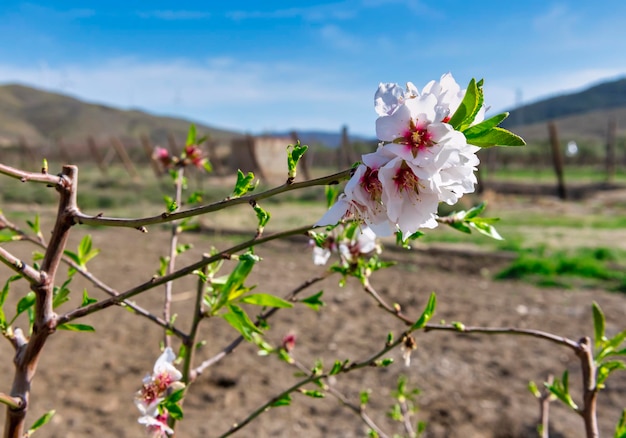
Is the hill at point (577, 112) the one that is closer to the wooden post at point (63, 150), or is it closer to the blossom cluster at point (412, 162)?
the wooden post at point (63, 150)

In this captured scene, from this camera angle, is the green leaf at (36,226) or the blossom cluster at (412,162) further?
the green leaf at (36,226)

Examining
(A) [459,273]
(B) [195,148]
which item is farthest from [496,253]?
(B) [195,148]

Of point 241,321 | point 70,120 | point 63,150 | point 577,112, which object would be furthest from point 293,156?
point 70,120

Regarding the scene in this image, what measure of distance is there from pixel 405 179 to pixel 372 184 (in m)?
0.04

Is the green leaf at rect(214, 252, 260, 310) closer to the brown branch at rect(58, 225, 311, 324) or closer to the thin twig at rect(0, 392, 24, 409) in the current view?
the brown branch at rect(58, 225, 311, 324)

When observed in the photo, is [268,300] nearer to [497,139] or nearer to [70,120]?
[497,139]

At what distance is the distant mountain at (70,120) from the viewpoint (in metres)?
93.5

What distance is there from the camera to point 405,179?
25.4 inches

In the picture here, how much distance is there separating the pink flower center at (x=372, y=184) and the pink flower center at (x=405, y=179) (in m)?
0.02

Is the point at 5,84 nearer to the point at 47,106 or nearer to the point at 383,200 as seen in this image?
the point at 47,106

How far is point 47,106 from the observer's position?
106938mm

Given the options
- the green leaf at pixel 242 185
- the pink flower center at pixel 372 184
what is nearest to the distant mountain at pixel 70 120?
the green leaf at pixel 242 185

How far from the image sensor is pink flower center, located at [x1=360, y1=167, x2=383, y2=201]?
65 centimetres

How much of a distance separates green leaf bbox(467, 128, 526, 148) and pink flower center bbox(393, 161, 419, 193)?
8 centimetres
